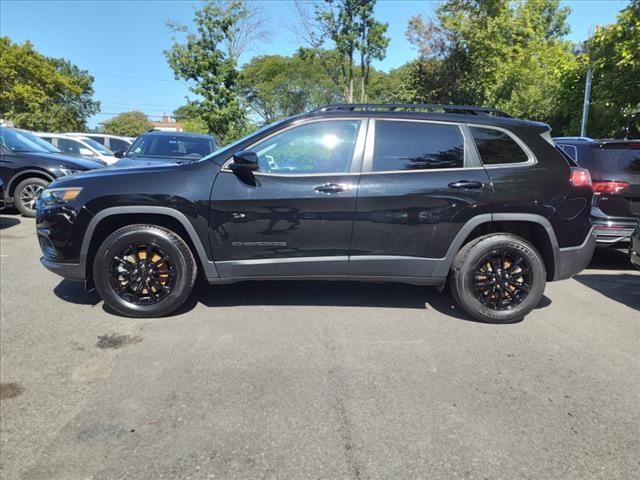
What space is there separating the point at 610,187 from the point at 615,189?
6 centimetres

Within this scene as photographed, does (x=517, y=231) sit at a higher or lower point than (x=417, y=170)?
lower

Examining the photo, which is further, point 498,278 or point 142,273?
point 498,278

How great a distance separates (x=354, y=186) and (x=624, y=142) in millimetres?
4058

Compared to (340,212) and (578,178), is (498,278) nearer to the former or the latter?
(578,178)

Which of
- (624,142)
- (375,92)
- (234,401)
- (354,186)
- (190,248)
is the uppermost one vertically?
(375,92)

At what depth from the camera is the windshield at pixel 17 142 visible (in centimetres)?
958

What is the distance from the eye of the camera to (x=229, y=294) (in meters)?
5.05

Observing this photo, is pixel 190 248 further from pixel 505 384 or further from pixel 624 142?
pixel 624 142

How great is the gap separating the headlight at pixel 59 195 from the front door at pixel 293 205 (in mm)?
1223

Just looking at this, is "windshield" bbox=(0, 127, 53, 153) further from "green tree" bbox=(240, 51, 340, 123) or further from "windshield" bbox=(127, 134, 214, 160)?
"green tree" bbox=(240, 51, 340, 123)

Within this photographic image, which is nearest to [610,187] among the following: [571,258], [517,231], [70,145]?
[571,258]

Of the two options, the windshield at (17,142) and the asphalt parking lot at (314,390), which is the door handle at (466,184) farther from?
the windshield at (17,142)

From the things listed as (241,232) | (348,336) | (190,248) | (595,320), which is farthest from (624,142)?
(190,248)

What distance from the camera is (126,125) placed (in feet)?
290
